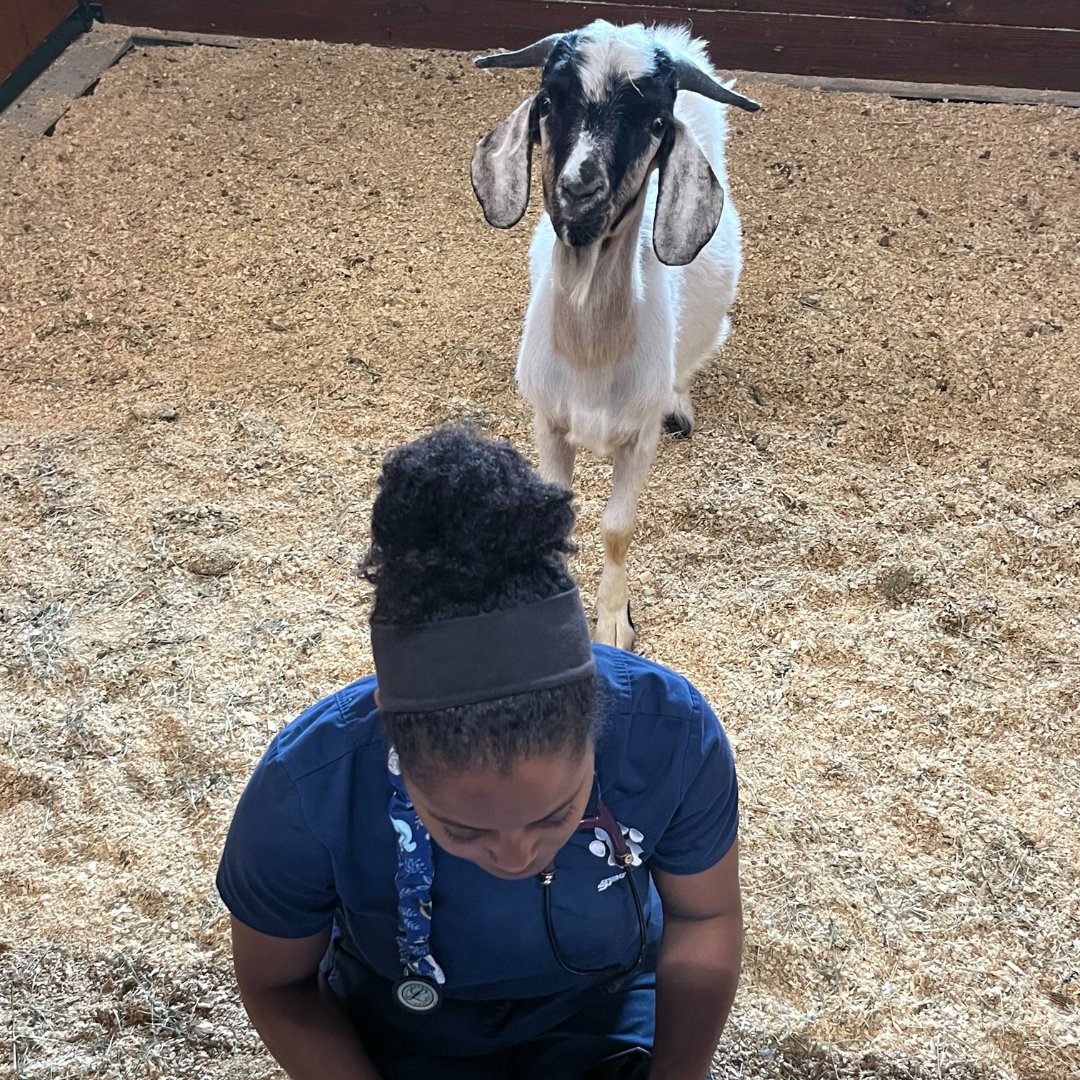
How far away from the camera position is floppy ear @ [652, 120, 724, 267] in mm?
2332

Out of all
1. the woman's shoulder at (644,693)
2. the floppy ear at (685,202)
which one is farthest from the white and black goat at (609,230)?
the woman's shoulder at (644,693)

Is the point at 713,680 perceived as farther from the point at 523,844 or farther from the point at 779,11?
the point at 779,11

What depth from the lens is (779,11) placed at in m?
5.16

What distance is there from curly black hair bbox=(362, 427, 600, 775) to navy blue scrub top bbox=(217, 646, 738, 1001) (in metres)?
0.18

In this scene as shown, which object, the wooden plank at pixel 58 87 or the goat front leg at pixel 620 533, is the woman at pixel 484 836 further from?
the wooden plank at pixel 58 87

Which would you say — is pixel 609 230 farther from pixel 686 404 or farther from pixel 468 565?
pixel 468 565

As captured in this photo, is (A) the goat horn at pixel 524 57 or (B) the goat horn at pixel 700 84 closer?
(B) the goat horn at pixel 700 84

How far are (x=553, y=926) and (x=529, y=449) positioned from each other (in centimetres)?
214

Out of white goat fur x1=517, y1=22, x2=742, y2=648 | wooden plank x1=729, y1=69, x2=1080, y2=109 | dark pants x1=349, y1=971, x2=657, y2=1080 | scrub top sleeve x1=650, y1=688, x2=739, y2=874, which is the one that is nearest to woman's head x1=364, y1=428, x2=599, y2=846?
scrub top sleeve x1=650, y1=688, x2=739, y2=874

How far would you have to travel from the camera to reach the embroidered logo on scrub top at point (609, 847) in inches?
54.1

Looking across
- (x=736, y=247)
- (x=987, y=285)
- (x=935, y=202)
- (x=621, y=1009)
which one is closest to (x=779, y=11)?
(x=935, y=202)

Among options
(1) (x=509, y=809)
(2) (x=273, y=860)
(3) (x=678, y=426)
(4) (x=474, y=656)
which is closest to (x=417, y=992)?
(2) (x=273, y=860)

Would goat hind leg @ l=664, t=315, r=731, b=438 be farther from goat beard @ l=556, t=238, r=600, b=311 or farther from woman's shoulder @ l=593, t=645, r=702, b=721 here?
woman's shoulder @ l=593, t=645, r=702, b=721

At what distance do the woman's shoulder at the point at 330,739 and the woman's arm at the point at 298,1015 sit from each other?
259 millimetres
